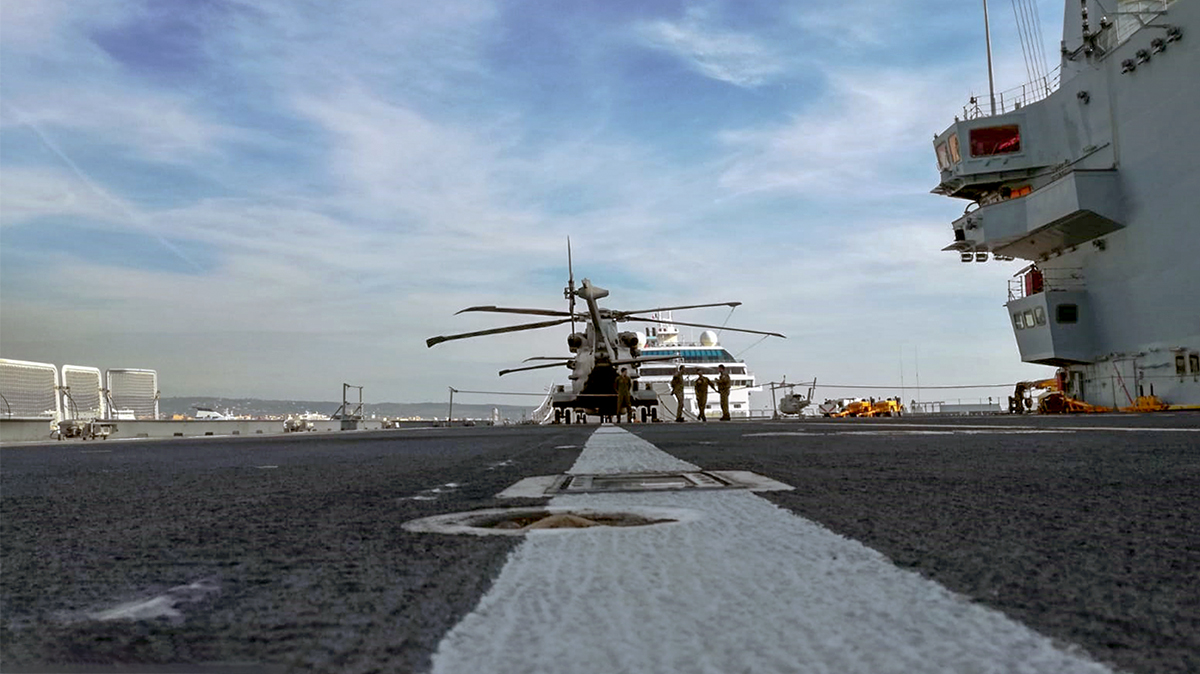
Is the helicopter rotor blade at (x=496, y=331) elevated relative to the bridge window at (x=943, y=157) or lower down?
lower down

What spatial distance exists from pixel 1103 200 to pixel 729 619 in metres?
32.6

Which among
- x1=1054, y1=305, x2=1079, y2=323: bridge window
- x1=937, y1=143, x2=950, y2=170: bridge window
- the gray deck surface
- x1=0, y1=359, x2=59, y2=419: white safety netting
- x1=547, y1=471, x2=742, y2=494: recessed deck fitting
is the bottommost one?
the gray deck surface

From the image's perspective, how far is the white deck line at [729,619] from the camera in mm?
775

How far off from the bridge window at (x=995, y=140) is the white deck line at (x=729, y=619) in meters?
35.3

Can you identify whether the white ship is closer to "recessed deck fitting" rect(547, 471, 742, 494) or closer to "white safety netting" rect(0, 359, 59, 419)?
"white safety netting" rect(0, 359, 59, 419)

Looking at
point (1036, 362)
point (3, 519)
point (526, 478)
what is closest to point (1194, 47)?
point (1036, 362)

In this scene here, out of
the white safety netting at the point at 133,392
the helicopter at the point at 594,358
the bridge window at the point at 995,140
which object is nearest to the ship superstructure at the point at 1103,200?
the bridge window at the point at 995,140

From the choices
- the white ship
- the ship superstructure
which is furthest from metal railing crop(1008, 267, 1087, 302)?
Result: the white ship

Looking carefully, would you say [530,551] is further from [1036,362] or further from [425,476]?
[1036,362]

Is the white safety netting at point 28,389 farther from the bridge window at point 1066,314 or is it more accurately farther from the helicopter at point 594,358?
the bridge window at point 1066,314

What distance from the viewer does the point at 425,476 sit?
12.2 feet

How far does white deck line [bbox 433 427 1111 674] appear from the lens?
0.77 meters

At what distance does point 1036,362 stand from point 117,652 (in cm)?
3583

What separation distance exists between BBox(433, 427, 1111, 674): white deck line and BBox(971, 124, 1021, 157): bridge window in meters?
35.3
